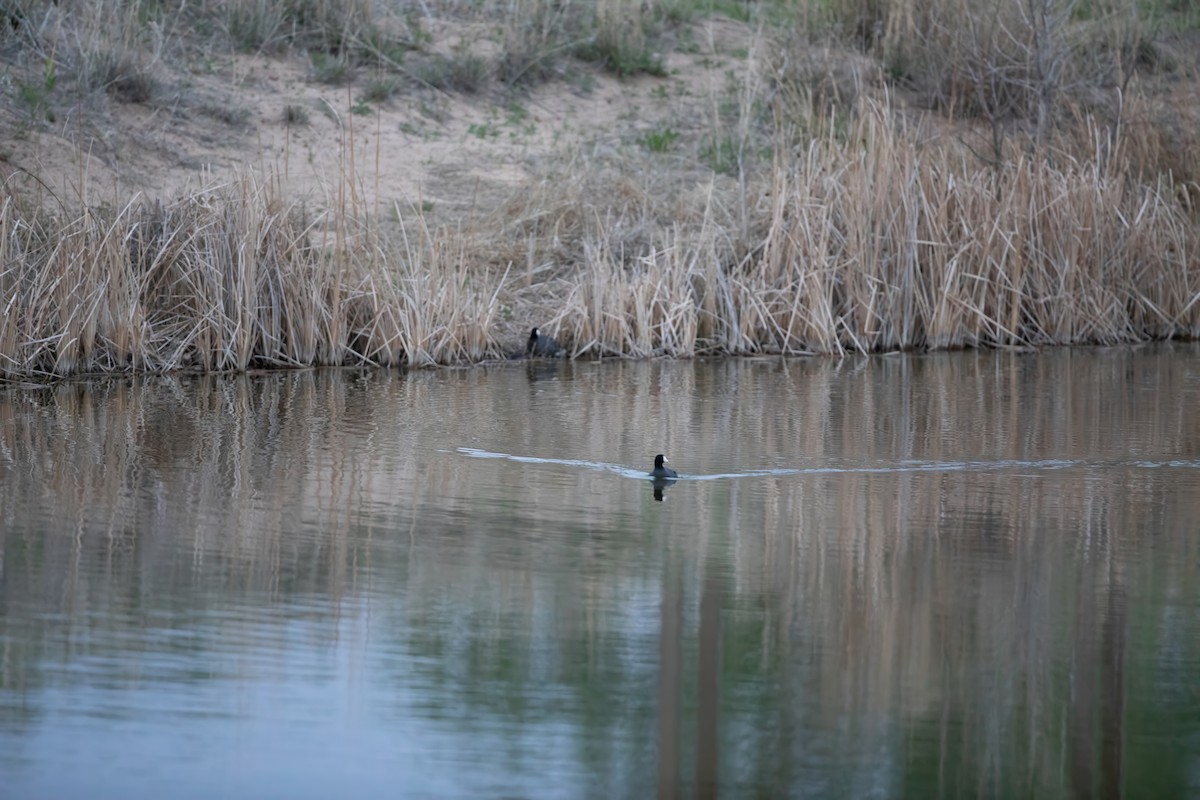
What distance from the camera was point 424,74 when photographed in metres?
16.6

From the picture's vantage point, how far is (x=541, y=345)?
12328 millimetres

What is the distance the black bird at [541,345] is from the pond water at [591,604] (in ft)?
8.94

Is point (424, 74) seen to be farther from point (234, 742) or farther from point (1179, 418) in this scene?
point (234, 742)

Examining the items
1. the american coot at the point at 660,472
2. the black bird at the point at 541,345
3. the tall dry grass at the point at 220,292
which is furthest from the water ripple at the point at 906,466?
the black bird at the point at 541,345

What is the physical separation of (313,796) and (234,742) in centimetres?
37

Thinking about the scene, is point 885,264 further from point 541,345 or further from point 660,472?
point 660,472

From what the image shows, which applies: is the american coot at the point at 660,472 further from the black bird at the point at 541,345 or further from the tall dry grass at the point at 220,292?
the black bird at the point at 541,345

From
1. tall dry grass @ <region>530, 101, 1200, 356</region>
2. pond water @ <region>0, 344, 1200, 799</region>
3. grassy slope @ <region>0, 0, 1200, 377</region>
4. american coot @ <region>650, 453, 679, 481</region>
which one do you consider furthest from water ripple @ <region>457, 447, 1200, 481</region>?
tall dry grass @ <region>530, 101, 1200, 356</region>

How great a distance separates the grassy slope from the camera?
443 inches

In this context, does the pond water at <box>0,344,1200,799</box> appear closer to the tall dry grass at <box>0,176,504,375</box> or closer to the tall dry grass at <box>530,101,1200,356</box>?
the tall dry grass at <box>0,176,504,375</box>

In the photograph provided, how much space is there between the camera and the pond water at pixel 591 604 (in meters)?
4.23

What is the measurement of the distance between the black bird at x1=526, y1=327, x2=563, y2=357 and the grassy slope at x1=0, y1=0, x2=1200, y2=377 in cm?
22

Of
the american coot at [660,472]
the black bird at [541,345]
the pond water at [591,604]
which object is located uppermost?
the black bird at [541,345]

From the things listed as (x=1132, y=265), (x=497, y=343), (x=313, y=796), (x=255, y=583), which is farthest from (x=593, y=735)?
(x=1132, y=265)
